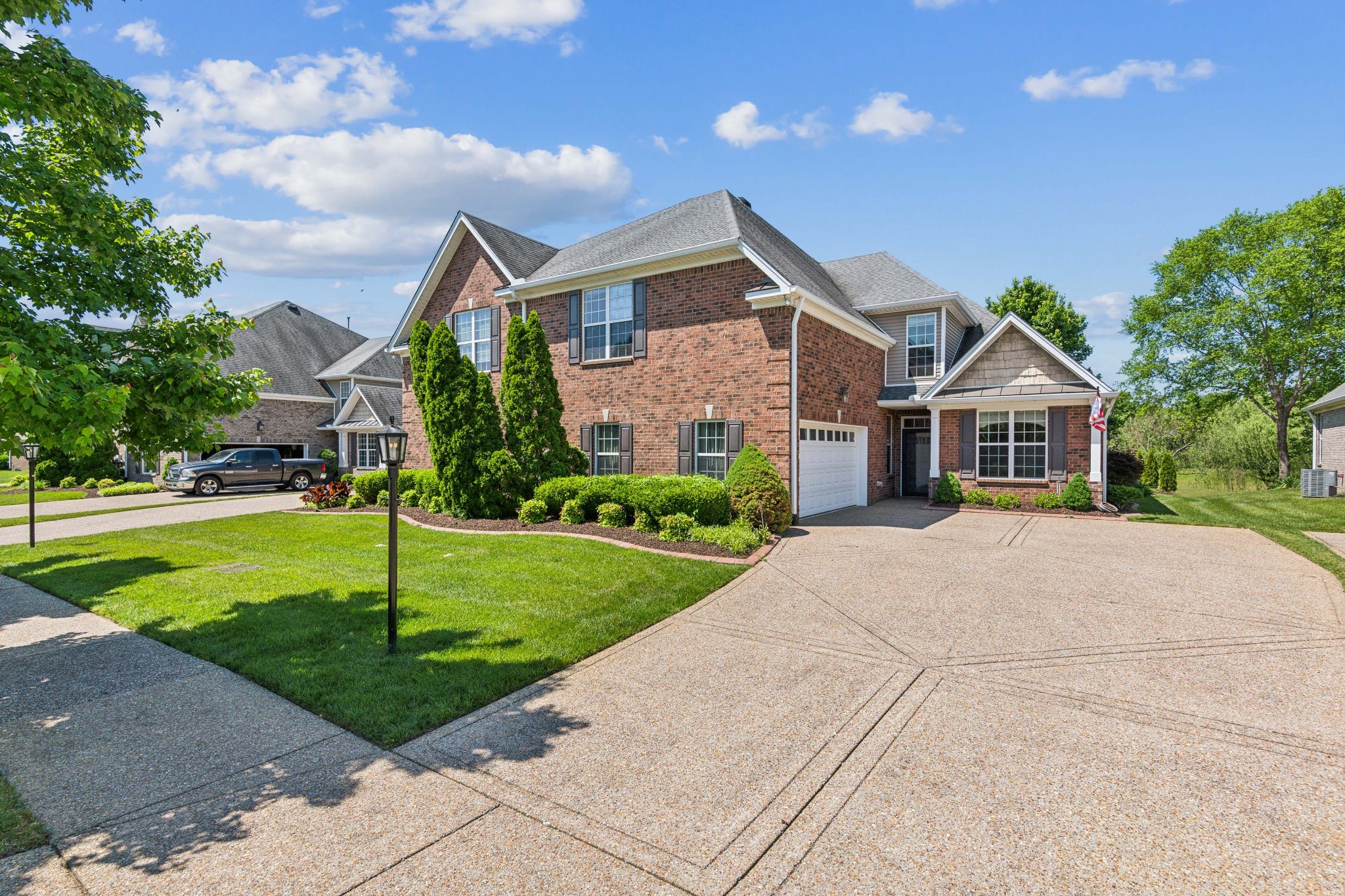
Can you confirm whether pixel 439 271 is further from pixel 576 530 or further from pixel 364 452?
pixel 364 452

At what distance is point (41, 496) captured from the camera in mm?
22750

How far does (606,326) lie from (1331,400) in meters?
25.8

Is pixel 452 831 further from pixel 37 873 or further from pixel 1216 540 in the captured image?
pixel 1216 540

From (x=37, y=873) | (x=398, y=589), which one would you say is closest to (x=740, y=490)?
(x=398, y=589)

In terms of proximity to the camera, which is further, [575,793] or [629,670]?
[629,670]

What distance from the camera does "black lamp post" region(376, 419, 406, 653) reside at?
5.75 m

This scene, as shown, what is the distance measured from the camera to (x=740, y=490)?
12.0m

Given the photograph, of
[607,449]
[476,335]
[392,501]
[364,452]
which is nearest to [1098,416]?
[607,449]

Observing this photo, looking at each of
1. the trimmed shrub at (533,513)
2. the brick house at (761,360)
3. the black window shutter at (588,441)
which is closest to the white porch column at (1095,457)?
the brick house at (761,360)

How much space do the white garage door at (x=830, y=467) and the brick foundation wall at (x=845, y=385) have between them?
0.34m

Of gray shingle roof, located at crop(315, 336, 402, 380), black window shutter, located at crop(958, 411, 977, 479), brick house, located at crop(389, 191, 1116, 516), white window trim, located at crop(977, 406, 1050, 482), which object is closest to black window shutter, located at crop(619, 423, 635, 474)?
brick house, located at crop(389, 191, 1116, 516)

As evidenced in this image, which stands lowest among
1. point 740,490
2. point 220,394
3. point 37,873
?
point 37,873

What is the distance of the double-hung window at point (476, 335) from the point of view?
1823 centimetres

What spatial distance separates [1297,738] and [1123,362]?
33481mm
